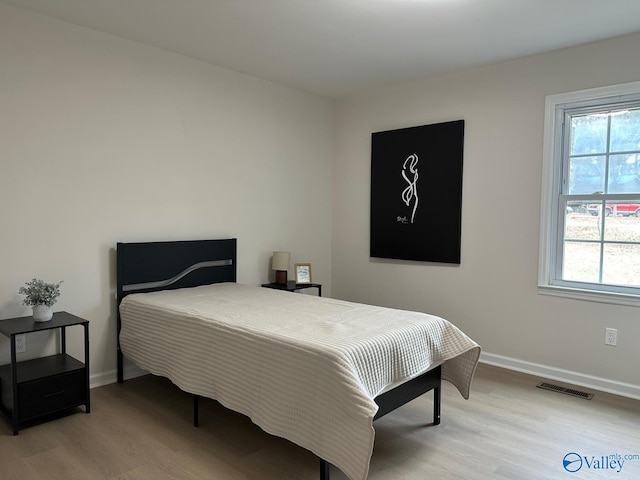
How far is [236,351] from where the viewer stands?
237 centimetres

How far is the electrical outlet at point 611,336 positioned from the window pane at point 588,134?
1.29m

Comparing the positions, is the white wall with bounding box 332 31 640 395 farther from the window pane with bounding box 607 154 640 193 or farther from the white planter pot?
the white planter pot

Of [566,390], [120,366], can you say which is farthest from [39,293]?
[566,390]

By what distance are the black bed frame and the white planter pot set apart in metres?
0.54

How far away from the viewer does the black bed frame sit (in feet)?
10.7

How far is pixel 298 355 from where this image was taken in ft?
6.92

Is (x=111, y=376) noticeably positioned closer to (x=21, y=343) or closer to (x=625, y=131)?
(x=21, y=343)

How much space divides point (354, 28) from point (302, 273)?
2.29 m

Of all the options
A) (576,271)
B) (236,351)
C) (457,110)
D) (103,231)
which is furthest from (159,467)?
(457,110)

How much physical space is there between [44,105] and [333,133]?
280 cm

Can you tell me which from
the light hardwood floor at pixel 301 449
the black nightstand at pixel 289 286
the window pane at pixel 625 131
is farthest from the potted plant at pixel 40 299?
the window pane at pixel 625 131

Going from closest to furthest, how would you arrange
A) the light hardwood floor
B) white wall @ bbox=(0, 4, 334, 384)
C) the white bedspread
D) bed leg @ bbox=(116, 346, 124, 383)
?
1. the white bedspread
2. the light hardwood floor
3. white wall @ bbox=(0, 4, 334, 384)
4. bed leg @ bbox=(116, 346, 124, 383)

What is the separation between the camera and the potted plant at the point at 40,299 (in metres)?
2.74

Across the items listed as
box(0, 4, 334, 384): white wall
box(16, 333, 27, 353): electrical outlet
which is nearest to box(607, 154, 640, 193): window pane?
box(0, 4, 334, 384): white wall
